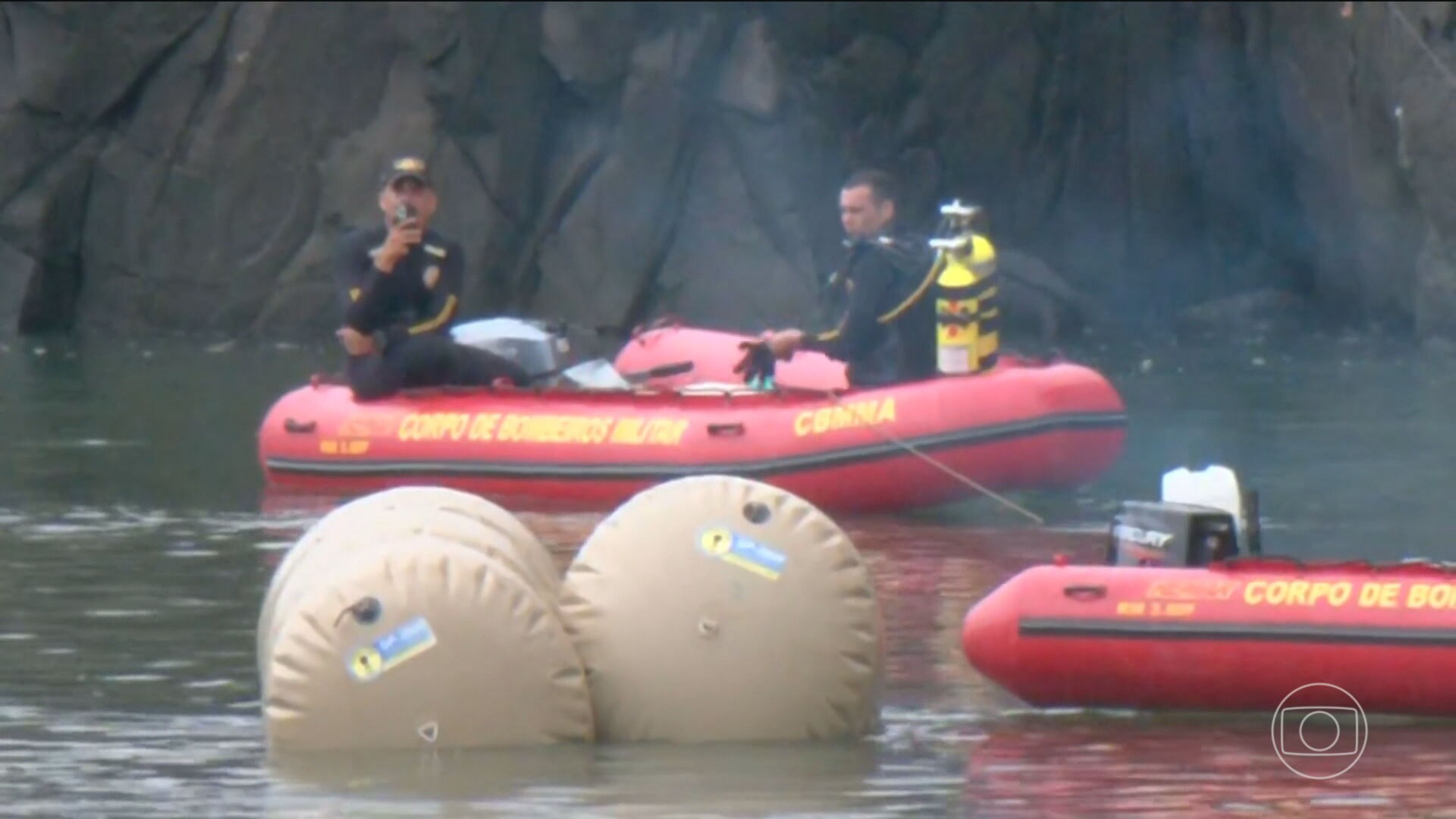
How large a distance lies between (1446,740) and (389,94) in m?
16.4

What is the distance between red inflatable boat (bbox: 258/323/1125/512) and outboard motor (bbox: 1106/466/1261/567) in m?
3.45

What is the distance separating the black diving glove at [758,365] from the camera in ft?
39.9

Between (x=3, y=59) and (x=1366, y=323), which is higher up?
(x=3, y=59)

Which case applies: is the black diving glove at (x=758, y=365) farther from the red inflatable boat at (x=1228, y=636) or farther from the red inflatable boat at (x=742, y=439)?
the red inflatable boat at (x=1228, y=636)

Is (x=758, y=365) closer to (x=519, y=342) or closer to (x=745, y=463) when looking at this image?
(x=745, y=463)

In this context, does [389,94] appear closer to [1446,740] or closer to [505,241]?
[505,241]

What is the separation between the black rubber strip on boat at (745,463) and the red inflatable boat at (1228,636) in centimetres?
396

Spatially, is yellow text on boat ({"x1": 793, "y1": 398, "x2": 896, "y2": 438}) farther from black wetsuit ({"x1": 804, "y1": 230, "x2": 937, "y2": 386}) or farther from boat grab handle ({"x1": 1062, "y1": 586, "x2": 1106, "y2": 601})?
boat grab handle ({"x1": 1062, "y1": 586, "x2": 1106, "y2": 601})

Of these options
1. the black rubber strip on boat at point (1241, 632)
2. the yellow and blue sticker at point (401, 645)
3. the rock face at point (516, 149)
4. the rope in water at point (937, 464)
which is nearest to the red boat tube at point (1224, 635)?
the black rubber strip on boat at point (1241, 632)

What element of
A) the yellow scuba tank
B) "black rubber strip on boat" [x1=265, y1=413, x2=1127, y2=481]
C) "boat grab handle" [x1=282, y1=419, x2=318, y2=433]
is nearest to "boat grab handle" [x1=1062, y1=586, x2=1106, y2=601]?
"black rubber strip on boat" [x1=265, y1=413, x2=1127, y2=481]

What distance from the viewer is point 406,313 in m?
12.2

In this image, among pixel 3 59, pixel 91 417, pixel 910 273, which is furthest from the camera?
pixel 3 59

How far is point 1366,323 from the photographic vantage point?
22.9m

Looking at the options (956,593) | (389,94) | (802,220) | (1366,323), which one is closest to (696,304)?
(802,220)
